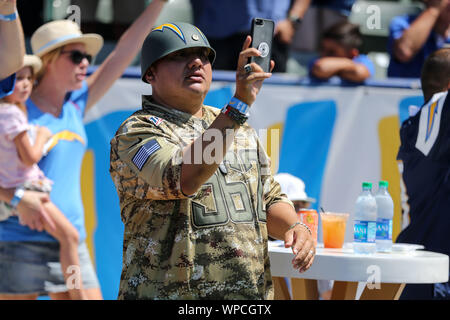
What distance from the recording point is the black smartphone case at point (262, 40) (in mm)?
2180

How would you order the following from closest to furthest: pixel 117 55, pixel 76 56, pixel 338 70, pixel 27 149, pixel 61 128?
pixel 27 149, pixel 61 128, pixel 76 56, pixel 117 55, pixel 338 70

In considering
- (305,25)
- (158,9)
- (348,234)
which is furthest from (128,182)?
(305,25)

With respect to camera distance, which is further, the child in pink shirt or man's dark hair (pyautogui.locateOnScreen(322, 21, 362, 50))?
man's dark hair (pyautogui.locateOnScreen(322, 21, 362, 50))

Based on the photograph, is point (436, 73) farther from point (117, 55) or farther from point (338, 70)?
point (117, 55)

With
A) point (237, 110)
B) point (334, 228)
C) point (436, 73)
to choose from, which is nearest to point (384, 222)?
point (334, 228)

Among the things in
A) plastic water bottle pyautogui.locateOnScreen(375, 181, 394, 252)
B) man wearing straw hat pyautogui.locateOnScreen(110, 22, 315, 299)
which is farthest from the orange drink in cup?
man wearing straw hat pyautogui.locateOnScreen(110, 22, 315, 299)

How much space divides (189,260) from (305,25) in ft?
15.8

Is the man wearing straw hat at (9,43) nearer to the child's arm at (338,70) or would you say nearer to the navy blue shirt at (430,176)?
the navy blue shirt at (430,176)

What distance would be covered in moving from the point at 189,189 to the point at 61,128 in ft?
8.09

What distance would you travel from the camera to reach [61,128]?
4.41m

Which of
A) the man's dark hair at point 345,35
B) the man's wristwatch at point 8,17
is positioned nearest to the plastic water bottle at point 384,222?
the man's wristwatch at point 8,17

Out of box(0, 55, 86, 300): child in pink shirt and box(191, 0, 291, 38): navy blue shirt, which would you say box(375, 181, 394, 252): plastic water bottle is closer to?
box(0, 55, 86, 300): child in pink shirt

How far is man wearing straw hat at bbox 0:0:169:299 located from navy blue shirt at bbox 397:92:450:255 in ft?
6.15

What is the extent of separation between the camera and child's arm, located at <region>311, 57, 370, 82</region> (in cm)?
545
